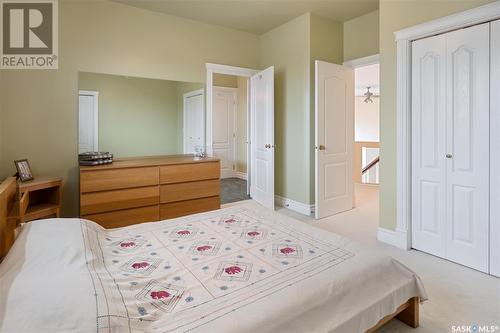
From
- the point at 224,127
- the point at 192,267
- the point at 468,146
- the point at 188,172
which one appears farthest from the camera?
the point at 224,127

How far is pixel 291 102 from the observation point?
441cm

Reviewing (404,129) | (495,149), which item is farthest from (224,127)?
(495,149)

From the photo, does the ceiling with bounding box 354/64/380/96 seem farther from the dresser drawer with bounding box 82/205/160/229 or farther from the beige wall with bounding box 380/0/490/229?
the dresser drawer with bounding box 82/205/160/229

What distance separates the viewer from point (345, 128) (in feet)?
13.9

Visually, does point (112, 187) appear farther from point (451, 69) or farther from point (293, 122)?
point (451, 69)

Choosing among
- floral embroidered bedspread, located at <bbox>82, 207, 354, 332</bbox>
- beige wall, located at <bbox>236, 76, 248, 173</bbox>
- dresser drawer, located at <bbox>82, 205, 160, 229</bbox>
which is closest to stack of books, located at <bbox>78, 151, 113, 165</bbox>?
dresser drawer, located at <bbox>82, 205, 160, 229</bbox>

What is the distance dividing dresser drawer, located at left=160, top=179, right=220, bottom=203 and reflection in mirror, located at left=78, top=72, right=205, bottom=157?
0.69 meters

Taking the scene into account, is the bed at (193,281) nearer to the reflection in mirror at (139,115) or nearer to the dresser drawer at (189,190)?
the dresser drawer at (189,190)

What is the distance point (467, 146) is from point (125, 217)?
10.9ft

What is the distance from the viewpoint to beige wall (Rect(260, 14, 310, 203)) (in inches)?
163

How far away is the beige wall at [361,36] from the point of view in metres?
3.95

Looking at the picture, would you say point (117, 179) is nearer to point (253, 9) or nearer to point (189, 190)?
point (189, 190)

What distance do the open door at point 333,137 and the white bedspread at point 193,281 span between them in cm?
221

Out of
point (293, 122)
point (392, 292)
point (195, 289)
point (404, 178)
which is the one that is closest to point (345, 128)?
point (293, 122)
